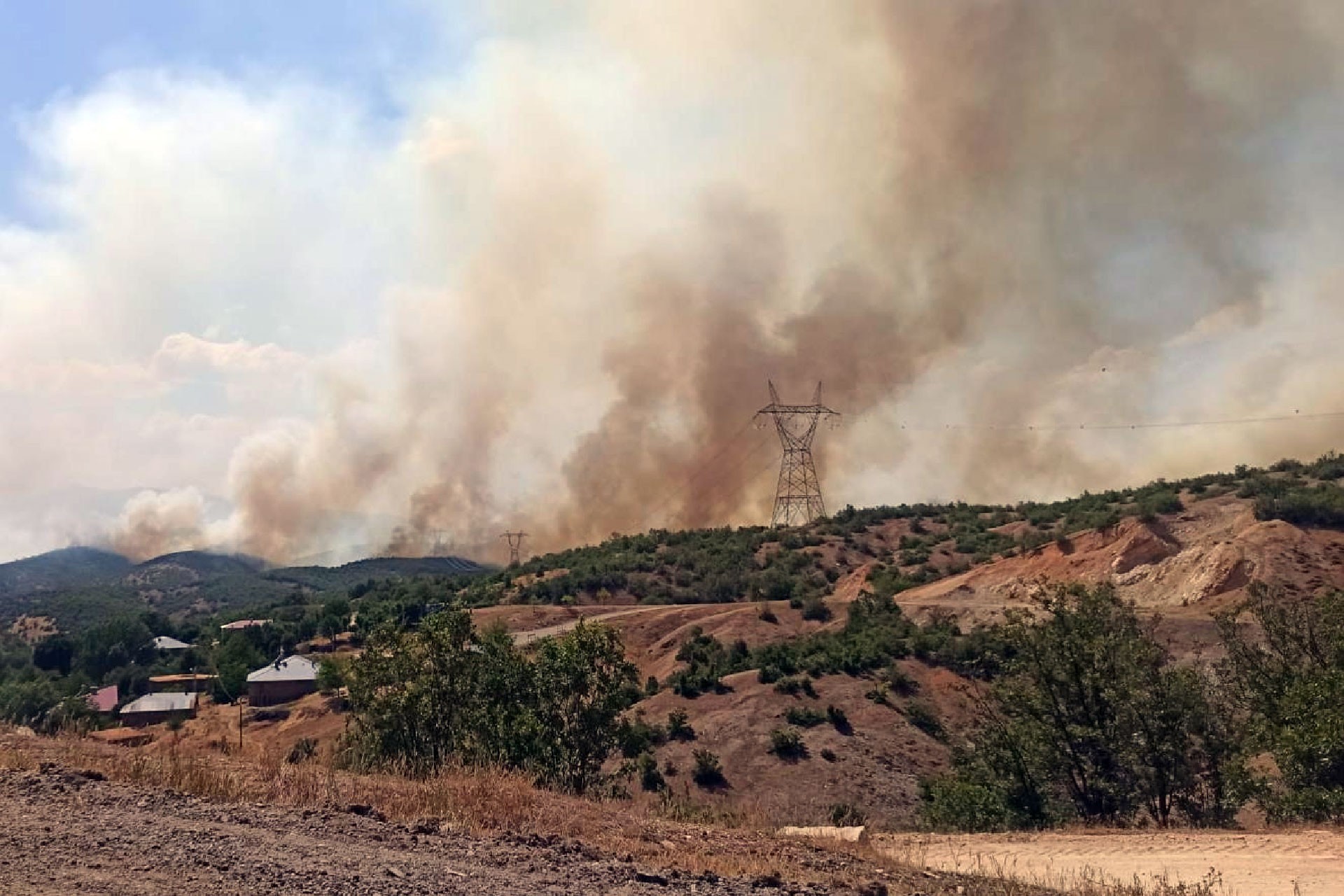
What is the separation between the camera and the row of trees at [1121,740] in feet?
85.0

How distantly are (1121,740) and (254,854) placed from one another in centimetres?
2521

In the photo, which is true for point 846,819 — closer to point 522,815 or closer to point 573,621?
point 522,815

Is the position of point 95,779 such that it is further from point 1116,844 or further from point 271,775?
point 1116,844

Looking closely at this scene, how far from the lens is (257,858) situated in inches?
357

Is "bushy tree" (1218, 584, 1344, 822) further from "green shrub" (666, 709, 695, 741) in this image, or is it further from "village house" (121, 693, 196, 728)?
"village house" (121, 693, 196, 728)

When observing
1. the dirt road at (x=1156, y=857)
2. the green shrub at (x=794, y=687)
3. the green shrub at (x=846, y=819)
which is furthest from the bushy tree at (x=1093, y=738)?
the green shrub at (x=794, y=687)

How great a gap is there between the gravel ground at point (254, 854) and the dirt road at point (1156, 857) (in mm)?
7123

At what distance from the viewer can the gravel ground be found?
329 inches

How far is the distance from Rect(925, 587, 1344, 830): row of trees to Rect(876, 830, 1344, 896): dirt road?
440 cm

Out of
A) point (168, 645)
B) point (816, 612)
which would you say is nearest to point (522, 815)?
point (816, 612)

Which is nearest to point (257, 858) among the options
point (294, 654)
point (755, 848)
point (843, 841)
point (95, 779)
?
point (95, 779)

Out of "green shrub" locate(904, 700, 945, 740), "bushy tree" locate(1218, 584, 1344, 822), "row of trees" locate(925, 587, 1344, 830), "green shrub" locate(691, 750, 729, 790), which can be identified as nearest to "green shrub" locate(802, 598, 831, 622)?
"green shrub" locate(904, 700, 945, 740)

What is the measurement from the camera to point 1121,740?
27.1m

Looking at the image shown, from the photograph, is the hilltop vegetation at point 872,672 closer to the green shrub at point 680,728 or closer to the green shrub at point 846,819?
the green shrub at point 680,728
